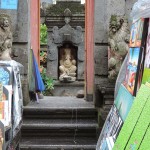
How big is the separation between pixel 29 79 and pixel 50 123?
1180 millimetres

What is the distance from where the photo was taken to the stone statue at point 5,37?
21.8 ft

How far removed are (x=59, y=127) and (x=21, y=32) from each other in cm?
196

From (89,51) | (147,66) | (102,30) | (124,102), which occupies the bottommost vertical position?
(89,51)

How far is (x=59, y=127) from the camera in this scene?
655cm

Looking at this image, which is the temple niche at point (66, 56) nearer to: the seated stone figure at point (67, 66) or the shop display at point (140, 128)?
the seated stone figure at point (67, 66)

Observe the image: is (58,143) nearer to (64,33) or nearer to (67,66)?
(67,66)

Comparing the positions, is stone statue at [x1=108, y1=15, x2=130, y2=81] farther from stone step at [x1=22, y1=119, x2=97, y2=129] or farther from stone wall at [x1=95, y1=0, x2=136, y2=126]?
stone step at [x1=22, y1=119, x2=97, y2=129]

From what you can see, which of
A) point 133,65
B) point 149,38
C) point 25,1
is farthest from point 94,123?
point 149,38

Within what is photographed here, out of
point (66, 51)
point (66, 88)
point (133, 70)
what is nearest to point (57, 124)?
point (133, 70)

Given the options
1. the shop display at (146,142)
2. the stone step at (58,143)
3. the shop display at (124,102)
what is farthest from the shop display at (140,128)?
the stone step at (58,143)

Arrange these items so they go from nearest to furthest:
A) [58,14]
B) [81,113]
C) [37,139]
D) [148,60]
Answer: [148,60] → [37,139] → [81,113] → [58,14]

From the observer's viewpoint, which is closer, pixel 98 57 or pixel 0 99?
pixel 0 99

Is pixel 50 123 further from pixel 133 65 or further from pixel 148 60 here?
pixel 148 60

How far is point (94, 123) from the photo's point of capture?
22.0 feet
